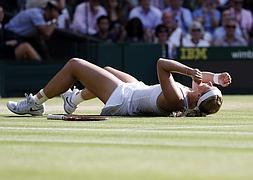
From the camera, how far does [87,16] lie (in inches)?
768

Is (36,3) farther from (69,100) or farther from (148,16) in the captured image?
(69,100)

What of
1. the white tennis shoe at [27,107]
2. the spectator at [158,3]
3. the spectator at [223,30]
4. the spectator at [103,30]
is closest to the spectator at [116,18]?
the spectator at [103,30]

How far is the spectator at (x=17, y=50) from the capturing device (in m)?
17.7

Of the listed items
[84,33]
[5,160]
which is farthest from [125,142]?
[84,33]

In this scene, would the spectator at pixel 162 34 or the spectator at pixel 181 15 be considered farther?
the spectator at pixel 181 15

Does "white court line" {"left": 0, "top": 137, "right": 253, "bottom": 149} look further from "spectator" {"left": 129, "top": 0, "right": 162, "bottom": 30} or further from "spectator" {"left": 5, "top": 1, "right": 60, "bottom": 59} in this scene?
"spectator" {"left": 129, "top": 0, "right": 162, "bottom": 30}

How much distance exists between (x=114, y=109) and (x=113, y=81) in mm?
347

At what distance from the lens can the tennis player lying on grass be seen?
889 centimetres

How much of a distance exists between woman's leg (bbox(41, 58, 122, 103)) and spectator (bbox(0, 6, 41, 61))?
27.2 feet

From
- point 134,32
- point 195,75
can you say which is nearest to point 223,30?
point 134,32

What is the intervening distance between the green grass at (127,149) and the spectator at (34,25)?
9440 mm

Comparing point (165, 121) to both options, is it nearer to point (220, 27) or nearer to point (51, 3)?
point (51, 3)

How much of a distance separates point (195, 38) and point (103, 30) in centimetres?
224

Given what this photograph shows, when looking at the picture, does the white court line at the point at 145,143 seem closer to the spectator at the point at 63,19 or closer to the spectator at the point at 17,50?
the spectator at the point at 17,50
